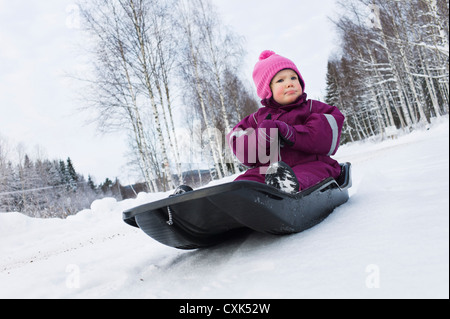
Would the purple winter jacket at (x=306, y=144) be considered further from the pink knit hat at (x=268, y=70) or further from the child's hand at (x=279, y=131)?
the pink knit hat at (x=268, y=70)

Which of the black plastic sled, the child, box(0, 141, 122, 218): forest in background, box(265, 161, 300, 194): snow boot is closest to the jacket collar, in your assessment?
the child

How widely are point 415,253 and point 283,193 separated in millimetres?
545

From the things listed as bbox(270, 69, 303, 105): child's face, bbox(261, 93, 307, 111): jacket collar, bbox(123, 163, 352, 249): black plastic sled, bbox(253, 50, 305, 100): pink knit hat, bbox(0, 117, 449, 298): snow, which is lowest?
bbox(0, 117, 449, 298): snow

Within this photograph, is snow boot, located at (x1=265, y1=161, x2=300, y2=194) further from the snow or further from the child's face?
the child's face

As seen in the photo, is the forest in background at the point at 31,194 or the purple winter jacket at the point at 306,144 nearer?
the purple winter jacket at the point at 306,144

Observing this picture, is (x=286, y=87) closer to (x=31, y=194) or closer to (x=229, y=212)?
(x=229, y=212)

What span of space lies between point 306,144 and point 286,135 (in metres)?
0.16

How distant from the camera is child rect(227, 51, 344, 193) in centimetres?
166

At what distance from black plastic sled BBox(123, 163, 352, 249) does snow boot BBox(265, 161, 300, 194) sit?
5 centimetres

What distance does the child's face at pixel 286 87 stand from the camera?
Result: 84.3 inches

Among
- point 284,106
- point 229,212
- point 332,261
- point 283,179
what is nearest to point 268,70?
point 284,106

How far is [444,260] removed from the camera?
0.75m

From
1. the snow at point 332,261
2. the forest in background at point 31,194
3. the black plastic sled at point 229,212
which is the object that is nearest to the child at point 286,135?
the black plastic sled at point 229,212

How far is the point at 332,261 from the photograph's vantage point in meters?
1.00
